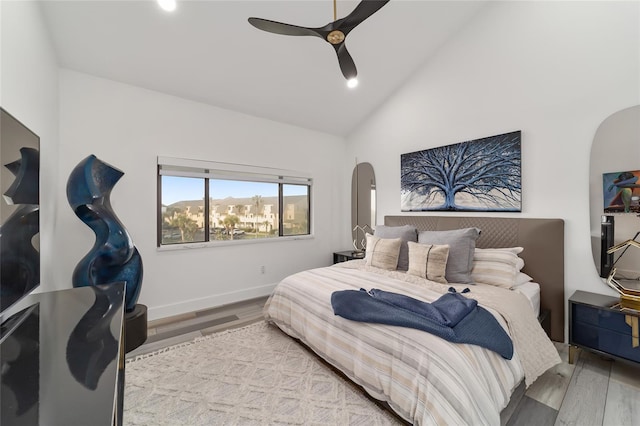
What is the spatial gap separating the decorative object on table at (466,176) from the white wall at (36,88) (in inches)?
147

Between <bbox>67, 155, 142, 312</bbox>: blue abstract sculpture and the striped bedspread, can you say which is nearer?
the striped bedspread

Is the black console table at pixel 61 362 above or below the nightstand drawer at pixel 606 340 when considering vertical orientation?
above

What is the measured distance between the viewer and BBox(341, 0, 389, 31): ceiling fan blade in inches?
65.7

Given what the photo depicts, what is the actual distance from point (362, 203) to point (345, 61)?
2.53m

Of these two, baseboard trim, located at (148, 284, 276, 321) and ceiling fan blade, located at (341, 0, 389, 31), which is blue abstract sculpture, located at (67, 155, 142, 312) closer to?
baseboard trim, located at (148, 284, 276, 321)

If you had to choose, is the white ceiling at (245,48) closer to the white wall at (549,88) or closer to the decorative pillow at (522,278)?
the white wall at (549,88)

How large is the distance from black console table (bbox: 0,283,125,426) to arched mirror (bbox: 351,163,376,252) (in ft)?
11.3

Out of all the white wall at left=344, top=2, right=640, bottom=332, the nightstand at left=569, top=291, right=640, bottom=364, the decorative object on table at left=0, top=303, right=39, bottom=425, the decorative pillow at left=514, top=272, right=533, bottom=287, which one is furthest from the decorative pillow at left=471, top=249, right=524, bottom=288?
the decorative object on table at left=0, top=303, right=39, bottom=425

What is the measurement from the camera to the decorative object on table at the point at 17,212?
1.13m

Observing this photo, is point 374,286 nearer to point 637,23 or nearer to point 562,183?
point 562,183

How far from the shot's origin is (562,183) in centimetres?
250

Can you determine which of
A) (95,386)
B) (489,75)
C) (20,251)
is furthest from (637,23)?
(20,251)

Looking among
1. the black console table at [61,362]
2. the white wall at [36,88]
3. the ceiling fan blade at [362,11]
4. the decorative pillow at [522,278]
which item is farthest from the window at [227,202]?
the decorative pillow at [522,278]

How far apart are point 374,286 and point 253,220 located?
2.32m
